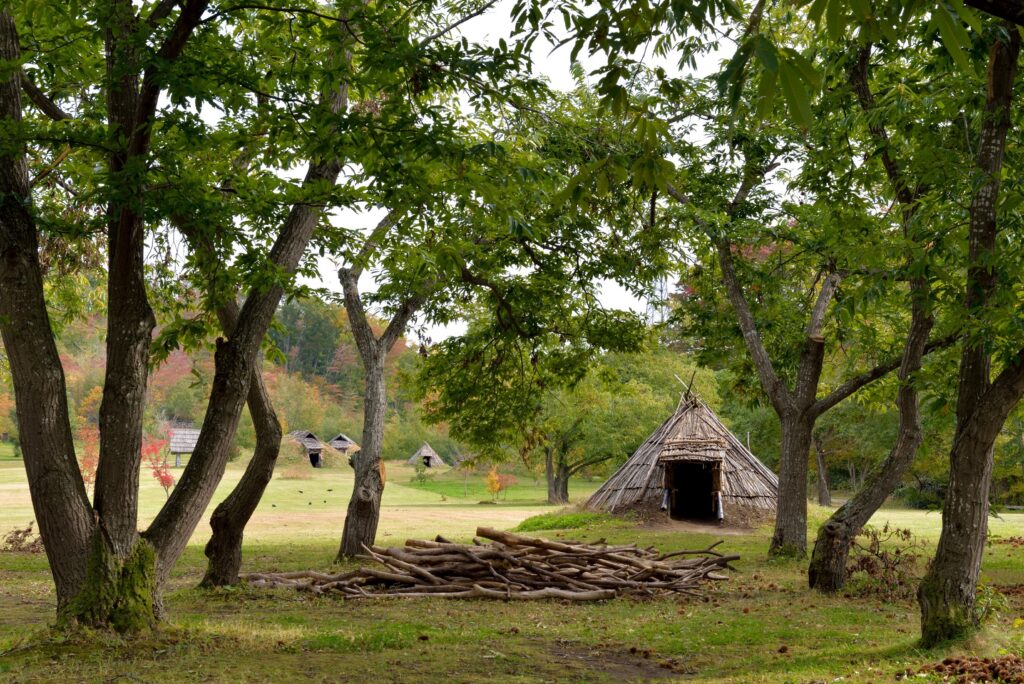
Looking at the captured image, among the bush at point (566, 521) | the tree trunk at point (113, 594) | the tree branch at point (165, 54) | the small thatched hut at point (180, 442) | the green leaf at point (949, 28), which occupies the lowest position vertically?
the bush at point (566, 521)

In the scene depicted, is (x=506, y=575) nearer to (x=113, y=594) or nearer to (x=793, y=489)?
(x=113, y=594)

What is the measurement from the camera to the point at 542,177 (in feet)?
25.4

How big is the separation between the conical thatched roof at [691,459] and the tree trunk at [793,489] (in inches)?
312

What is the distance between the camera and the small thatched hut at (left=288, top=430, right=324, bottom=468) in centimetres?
6122

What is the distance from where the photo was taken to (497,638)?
8.87m

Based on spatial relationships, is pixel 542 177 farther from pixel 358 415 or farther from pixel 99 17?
pixel 358 415

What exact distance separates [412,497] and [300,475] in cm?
1159

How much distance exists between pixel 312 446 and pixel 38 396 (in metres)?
55.1

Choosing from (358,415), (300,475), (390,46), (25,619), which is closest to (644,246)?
(390,46)

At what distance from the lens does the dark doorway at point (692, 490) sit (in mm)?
26438

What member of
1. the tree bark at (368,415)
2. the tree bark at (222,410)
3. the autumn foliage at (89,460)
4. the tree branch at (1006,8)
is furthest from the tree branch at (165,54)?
the autumn foliage at (89,460)

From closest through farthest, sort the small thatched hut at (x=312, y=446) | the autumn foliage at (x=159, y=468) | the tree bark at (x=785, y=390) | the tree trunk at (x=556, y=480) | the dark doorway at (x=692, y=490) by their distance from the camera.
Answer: the tree bark at (x=785, y=390), the dark doorway at (x=692, y=490), the autumn foliage at (x=159, y=468), the tree trunk at (x=556, y=480), the small thatched hut at (x=312, y=446)

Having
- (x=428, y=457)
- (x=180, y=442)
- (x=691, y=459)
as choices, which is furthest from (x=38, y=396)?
(x=428, y=457)

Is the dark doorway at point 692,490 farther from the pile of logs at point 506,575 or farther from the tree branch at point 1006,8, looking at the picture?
the tree branch at point 1006,8
